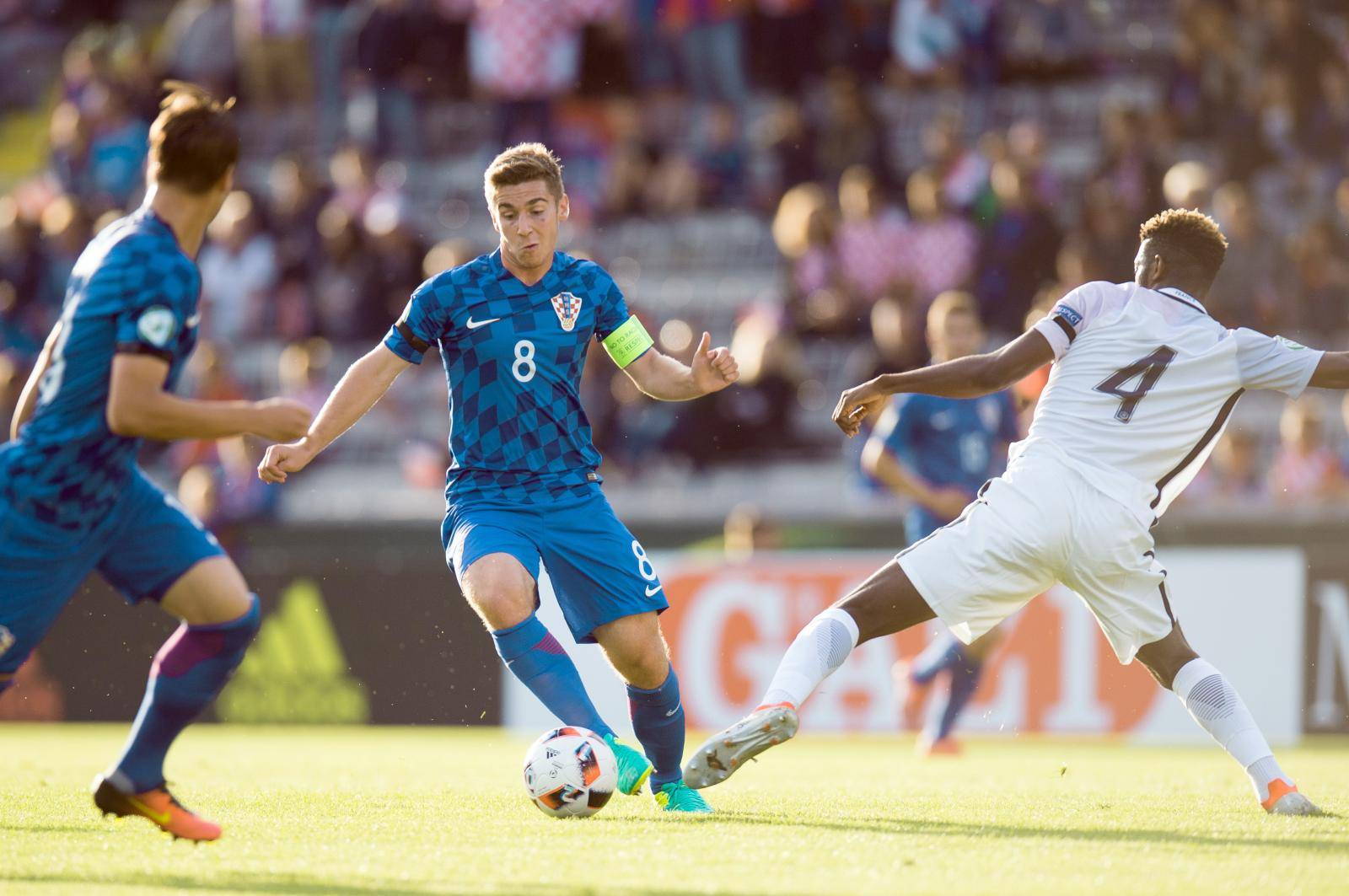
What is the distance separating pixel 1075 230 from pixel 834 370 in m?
2.28

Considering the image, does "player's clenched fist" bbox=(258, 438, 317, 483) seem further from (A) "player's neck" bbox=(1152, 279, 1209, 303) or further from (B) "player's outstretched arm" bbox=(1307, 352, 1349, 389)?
(B) "player's outstretched arm" bbox=(1307, 352, 1349, 389)

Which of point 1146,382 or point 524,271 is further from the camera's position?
point 524,271

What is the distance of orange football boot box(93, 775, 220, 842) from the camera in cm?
577

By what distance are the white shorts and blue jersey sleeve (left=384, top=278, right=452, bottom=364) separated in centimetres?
197

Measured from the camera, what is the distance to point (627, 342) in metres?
7.20

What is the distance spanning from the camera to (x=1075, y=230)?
1483cm

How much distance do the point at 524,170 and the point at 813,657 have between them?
213 centimetres

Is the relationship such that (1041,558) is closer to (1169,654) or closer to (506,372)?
(1169,654)

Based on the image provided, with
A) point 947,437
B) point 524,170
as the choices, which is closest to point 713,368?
point 524,170

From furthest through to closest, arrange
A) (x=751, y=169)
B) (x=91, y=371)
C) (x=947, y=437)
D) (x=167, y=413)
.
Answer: (x=751, y=169), (x=947, y=437), (x=91, y=371), (x=167, y=413)

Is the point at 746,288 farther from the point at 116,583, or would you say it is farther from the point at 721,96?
the point at 116,583

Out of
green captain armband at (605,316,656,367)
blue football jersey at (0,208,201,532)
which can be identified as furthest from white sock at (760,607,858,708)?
blue football jersey at (0,208,201,532)

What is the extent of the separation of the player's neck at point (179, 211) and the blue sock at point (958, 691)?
6.26m

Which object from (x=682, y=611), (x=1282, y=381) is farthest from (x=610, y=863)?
(x=682, y=611)
